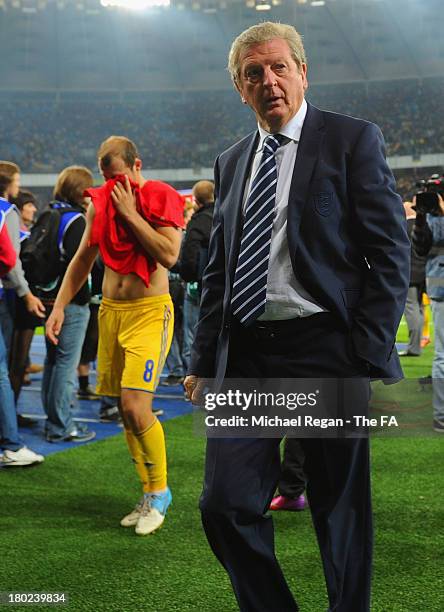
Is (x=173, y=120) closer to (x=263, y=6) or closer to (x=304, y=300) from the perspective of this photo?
(x=263, y=6)

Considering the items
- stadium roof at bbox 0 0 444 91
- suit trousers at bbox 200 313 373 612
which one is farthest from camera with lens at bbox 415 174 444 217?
stadium roof at bbox 0 0 444 91

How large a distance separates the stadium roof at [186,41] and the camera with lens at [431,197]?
28.9 meters

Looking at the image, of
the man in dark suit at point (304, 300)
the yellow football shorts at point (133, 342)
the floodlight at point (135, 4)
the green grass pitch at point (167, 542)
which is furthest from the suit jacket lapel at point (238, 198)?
the floodlight at point (135, 4)

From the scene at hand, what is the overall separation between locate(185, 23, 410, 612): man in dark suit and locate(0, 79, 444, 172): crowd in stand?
31.0 metres

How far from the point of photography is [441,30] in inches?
1284

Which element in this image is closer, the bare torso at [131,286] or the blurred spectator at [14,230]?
the bare torso at [131,286]

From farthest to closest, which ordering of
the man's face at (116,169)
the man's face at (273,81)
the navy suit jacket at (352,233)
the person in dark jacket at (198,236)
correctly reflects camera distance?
the person in dark jacket at (198,236) < the man's face at (116,169) < the man's face at (273,81) < the navy suit jacket at (352,233)

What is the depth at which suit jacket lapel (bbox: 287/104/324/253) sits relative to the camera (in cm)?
200

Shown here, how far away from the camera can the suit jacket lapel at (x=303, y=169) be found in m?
2.00

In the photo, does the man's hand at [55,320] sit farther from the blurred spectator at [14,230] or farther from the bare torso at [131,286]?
the blurred spectator at [14,230]

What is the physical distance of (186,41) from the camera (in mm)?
34969

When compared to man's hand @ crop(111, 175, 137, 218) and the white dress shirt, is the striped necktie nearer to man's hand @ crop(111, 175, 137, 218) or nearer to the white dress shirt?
the white dress shirt

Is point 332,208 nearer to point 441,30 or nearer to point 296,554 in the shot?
point 296,554

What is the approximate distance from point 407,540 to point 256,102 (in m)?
2.04
